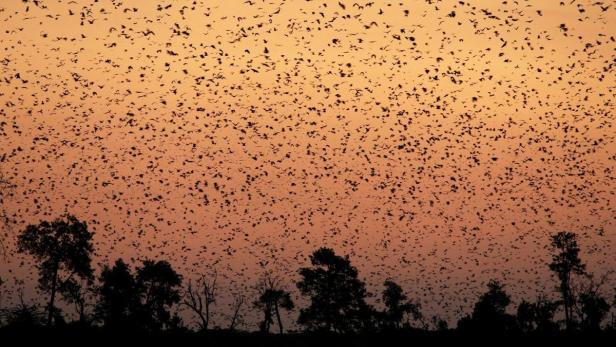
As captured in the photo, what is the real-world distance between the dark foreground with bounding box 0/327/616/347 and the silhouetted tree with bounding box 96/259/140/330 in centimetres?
984

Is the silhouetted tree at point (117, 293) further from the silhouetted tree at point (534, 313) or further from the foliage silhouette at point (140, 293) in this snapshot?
the silhouetted tree at point (534, 313)

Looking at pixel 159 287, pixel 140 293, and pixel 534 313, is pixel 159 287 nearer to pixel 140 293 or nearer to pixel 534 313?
pixel 140 293

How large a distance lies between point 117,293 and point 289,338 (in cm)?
1918

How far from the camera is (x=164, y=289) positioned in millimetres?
82562

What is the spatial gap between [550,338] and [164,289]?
134 feet

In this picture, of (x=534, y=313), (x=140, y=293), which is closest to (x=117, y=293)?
(x=140, y=293)

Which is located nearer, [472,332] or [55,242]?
[472,332]

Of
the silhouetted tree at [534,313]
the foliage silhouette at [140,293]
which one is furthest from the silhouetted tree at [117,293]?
the silhouetted tree at [534,313]

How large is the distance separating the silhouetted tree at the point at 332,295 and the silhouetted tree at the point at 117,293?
18.1 metres

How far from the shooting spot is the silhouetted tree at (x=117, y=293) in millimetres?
79250

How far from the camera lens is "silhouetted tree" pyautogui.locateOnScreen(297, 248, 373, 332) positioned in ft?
267

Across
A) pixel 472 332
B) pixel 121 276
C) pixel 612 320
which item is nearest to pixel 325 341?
pixel 472 332

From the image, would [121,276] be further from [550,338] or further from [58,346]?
[550,338]

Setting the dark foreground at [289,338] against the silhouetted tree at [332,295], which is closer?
the dark foreground at [289,338]
